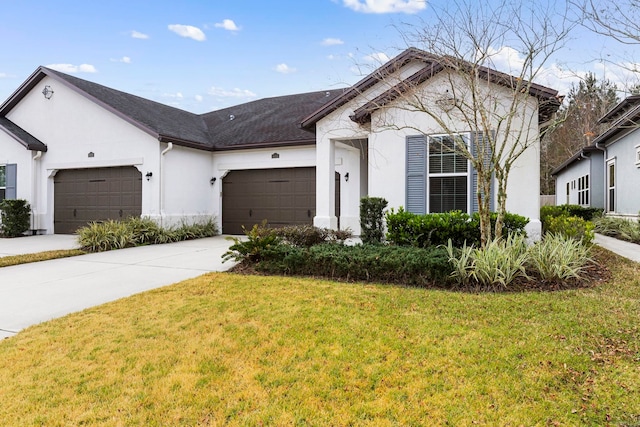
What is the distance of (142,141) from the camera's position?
1370 cm

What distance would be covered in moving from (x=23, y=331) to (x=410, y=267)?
211 inches

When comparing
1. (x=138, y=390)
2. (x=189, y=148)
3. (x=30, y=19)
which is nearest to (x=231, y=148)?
(x=189, y=148)

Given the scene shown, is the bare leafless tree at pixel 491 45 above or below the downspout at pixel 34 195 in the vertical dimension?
above

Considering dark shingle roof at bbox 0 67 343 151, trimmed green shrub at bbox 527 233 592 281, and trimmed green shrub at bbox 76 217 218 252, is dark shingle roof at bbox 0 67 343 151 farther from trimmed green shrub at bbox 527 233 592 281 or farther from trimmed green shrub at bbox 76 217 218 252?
trimmed green shrub at bbox 527 233 592 281

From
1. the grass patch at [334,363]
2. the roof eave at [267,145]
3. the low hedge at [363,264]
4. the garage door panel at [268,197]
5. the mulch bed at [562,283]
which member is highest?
the roof eave at [267,145]

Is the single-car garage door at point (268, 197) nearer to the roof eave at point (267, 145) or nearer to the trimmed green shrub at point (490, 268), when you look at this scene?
the roof eave at point (267, 145)

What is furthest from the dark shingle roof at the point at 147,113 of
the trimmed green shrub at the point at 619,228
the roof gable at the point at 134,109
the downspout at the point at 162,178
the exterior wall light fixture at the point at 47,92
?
the trimmed green shrub at the point at 619,228

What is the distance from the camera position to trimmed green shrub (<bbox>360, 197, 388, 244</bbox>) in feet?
32.5

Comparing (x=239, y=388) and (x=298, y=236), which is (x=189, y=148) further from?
(x=239, y=388)

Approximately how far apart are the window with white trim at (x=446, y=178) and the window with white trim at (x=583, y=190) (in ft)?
42.4

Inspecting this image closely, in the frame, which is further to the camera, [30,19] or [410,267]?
[30,19]

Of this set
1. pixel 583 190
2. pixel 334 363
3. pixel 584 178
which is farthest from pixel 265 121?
pixel 583 190

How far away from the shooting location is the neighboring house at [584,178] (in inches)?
662

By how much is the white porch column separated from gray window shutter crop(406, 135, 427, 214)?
8.50 feet
